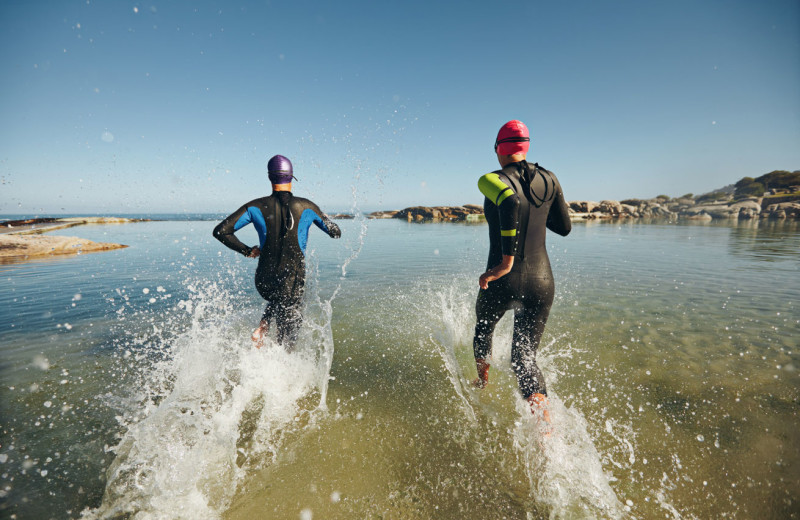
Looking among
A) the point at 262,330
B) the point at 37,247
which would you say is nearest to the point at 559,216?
the point at 262,330

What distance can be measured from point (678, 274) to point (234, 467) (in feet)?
47.7

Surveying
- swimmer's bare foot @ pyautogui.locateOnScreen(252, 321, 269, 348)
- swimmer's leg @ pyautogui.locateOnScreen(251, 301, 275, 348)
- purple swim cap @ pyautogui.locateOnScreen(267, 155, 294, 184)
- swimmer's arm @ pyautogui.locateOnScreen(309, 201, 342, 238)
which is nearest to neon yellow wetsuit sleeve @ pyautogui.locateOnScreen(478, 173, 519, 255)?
swimmer's arm @ pyautogui.locateOnScreen(309, 201, 342, 238)

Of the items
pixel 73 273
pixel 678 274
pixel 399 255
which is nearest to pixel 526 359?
pixel 678 274

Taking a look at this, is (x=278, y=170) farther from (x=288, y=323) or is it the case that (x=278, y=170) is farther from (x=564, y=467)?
(x=564, y=467)

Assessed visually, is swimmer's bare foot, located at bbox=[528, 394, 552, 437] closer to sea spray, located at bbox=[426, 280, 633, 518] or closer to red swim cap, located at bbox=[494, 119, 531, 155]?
sea spray, located at bbox=[426, 280, 633, 518]

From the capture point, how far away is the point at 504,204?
9.16 feet

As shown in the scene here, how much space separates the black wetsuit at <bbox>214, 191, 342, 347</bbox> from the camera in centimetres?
402

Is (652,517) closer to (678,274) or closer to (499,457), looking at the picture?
(499,457)

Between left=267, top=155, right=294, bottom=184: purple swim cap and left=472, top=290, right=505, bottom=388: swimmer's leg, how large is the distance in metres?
3.02

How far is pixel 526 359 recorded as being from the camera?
10.5 ft

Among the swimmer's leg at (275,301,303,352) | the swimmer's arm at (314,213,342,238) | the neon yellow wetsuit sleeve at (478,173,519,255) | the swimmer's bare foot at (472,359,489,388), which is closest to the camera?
the neon yellow wetsuit sleeve at (478,173,519,255)

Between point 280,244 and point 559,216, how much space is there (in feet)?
11.4

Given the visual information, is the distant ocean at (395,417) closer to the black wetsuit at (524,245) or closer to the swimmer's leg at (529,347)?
the swimmer's leg at (529,347)

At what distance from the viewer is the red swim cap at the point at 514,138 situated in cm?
311
